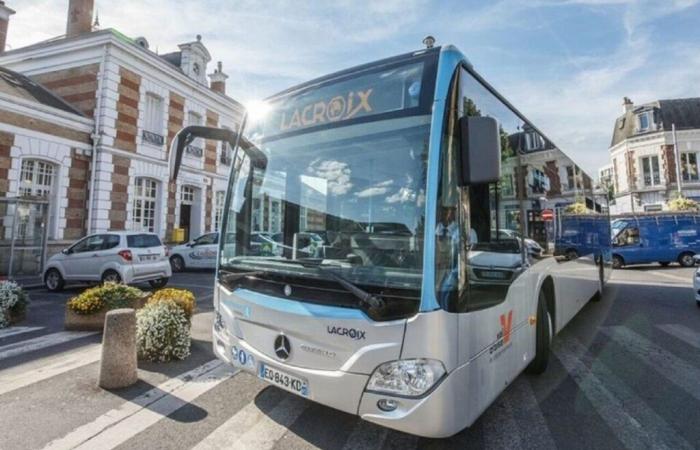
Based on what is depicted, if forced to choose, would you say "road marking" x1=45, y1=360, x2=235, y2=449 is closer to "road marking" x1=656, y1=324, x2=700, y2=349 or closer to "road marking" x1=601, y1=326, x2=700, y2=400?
"road marking" x1=601, y1=326, x2=700, y2=400

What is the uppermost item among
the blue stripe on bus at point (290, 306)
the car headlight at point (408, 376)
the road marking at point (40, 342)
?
the blue stripe on bus at point (290, 306)

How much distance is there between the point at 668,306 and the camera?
872cm

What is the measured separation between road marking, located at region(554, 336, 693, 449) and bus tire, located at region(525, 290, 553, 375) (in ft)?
1.30

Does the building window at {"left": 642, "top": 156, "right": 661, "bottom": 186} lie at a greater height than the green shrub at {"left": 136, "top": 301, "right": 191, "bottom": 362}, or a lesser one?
greater

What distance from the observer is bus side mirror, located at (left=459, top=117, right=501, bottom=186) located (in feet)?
8.29

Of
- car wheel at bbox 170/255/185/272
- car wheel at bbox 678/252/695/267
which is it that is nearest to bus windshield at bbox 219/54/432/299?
car wheel at bbox 170/255/185/272

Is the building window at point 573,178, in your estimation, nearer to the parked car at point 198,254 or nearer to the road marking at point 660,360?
the road marking at point 660,360

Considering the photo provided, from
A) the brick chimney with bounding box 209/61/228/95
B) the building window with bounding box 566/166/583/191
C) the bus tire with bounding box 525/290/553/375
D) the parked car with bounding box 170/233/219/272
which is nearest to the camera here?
the bus tire with bounding box 525/290/553/375

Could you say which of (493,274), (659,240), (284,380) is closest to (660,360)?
(493,274)

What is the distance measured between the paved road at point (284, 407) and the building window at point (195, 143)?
15.3 m

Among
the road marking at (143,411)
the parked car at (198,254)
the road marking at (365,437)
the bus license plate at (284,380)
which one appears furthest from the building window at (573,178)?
the parked car at (198,254)

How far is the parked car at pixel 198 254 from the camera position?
1494cm

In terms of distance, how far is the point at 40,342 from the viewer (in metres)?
5.75

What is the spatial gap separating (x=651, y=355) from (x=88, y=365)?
7217 mm
